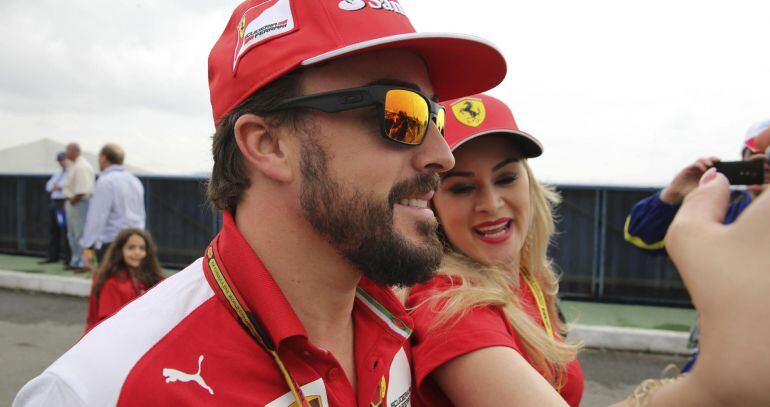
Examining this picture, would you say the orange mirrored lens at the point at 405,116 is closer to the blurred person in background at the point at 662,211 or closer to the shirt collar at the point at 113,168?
the blurred person in background at the point at 662,211

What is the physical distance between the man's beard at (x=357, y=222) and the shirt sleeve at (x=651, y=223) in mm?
2558

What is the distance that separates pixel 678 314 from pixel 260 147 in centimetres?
756

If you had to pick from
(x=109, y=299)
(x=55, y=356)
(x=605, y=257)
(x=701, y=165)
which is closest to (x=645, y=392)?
(x=701, y=165)

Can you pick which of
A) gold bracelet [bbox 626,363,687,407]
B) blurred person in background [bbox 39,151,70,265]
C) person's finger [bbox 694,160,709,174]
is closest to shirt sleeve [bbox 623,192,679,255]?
person's finger [bbox 694,160,709,174]

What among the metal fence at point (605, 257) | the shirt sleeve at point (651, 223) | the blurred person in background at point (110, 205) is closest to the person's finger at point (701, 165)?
the shirt sleeve at point (651, 223)

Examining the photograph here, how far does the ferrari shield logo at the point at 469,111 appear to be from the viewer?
196 cm

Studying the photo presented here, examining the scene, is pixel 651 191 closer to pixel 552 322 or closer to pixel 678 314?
pixel 678 314

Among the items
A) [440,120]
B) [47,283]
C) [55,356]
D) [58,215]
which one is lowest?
[47,283]

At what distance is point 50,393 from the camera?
1.09 meters

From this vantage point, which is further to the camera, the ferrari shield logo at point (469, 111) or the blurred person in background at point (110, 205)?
the blurred person in background at point (110, 205)

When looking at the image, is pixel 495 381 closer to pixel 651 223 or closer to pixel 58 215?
pixel 651 223

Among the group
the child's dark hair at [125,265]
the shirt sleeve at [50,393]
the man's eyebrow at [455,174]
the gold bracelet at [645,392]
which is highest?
the man's eyebrow at [455,174]

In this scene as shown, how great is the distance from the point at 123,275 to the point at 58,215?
682 centimetres

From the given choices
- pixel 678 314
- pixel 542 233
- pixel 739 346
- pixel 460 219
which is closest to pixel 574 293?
pixel 678 314
